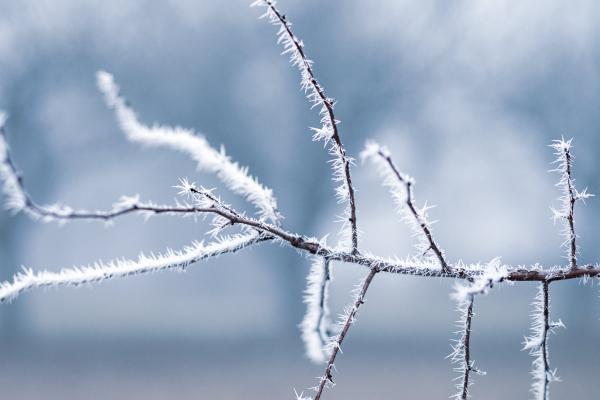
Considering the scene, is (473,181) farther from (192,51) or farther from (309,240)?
(309,240)

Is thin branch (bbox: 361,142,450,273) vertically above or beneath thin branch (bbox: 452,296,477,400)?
above

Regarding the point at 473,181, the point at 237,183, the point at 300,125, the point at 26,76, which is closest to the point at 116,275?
the point at 237,183

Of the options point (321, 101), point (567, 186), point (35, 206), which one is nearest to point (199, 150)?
point (321, 101)

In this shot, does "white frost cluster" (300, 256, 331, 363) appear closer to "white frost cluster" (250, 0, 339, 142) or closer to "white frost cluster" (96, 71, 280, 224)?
"white frost cluster" (96, 71, 280, 224)

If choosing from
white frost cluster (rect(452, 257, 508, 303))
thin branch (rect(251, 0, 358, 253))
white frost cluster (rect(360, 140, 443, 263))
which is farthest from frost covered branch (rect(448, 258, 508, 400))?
thin branch (rect(251, 0, 358, 253))

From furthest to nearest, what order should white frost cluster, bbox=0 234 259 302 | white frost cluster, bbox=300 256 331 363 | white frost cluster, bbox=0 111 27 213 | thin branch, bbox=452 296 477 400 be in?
white frost cluster, bbox=300 256 331 363 < thin branch, bbox=452 296 477 400 < white frost cluster, bbox=0 234 259 302 < white frost cluster, bbox=0 111 27 213
